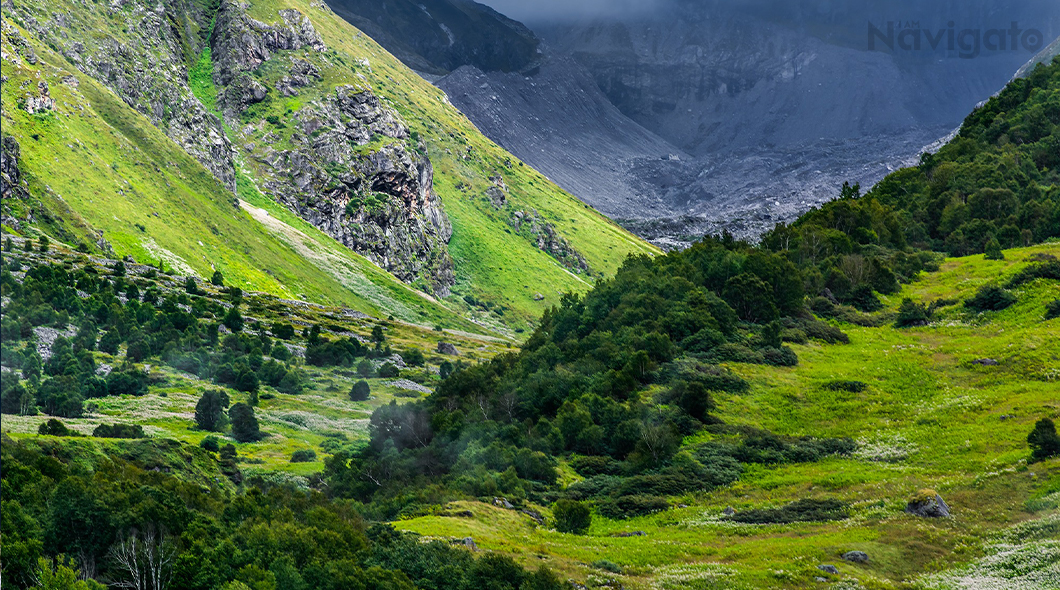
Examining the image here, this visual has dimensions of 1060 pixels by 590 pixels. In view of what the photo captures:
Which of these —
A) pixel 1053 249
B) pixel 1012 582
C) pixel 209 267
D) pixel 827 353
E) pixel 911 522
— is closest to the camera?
pixel 1012 582

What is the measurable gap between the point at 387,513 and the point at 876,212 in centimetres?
11319

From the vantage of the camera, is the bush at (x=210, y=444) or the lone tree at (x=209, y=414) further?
the lone tree at (x=209, y=414)

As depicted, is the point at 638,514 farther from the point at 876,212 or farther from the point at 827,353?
the point at 876,212

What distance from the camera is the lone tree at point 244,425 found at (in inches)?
4350

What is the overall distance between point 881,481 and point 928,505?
9.80 m

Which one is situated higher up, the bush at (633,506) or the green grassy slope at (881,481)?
the green grassy slope at (881,481)

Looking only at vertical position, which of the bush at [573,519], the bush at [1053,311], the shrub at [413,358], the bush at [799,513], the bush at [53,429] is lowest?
the bush at [53,429]

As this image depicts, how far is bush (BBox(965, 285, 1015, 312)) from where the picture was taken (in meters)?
109

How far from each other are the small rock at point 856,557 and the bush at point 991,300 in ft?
235

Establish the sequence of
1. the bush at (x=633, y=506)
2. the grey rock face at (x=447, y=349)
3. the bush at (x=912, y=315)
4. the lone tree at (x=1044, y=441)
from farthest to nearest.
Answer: the grey rock face at (x=447, y=349) < the bush at (x=912, y=315) < the bush at (x=633, y=506) < the lone tree at (x=1044, y=441)

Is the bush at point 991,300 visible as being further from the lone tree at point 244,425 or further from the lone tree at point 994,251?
the lone tree at point 244,425

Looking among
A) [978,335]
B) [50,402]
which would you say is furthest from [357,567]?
[978,335]

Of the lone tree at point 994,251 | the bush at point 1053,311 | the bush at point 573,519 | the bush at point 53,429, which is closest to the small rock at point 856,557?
the bush at point 573,519

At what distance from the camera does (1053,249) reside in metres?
126
